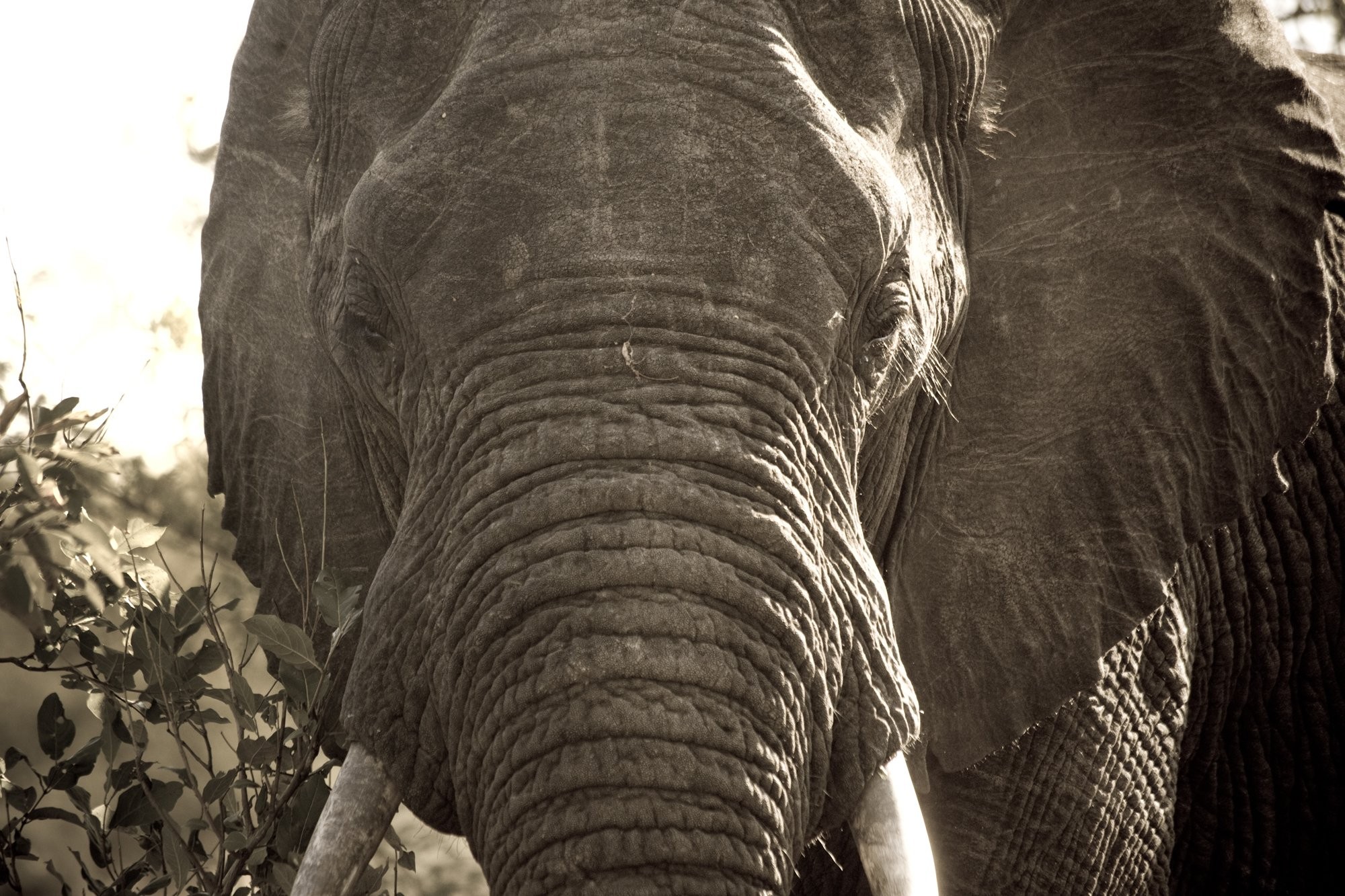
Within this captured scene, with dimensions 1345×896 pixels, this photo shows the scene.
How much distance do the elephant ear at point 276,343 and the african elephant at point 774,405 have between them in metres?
0.01

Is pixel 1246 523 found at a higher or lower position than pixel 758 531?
lower

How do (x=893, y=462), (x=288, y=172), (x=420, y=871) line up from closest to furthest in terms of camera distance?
1. (x=893, y=462)
2. (x=288, y=172)
3. (x=420, y=871)

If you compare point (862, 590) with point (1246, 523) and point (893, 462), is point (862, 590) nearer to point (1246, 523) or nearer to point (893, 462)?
point (893, 462)

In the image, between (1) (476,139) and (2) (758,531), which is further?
(1) (476,139)

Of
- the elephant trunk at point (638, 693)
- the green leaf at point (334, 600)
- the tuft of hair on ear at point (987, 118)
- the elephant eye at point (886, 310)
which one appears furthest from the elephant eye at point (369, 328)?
the tuft of hair on ear at point (987, 118)

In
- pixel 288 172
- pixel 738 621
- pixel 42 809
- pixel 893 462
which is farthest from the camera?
pixel 42 809

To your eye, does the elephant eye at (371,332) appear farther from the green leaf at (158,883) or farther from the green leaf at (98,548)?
the green leaf at (158,883)

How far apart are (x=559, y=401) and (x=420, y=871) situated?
231 inches

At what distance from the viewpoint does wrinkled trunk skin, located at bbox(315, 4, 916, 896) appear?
1.96 meters

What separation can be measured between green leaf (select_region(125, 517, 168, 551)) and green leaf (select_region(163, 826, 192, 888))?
576mm

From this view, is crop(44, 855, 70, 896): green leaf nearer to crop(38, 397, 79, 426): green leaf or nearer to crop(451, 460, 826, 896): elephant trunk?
crop(38, 397, 79, 426): green leaf

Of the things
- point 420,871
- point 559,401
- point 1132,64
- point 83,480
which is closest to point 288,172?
point 83,480

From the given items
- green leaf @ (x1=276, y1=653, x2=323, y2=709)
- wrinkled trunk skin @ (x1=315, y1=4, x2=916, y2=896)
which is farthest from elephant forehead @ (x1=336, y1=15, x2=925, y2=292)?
green leaf @ (x1=276, y1=653, x2=323, y2=709)

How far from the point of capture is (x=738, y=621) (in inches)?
80.0
